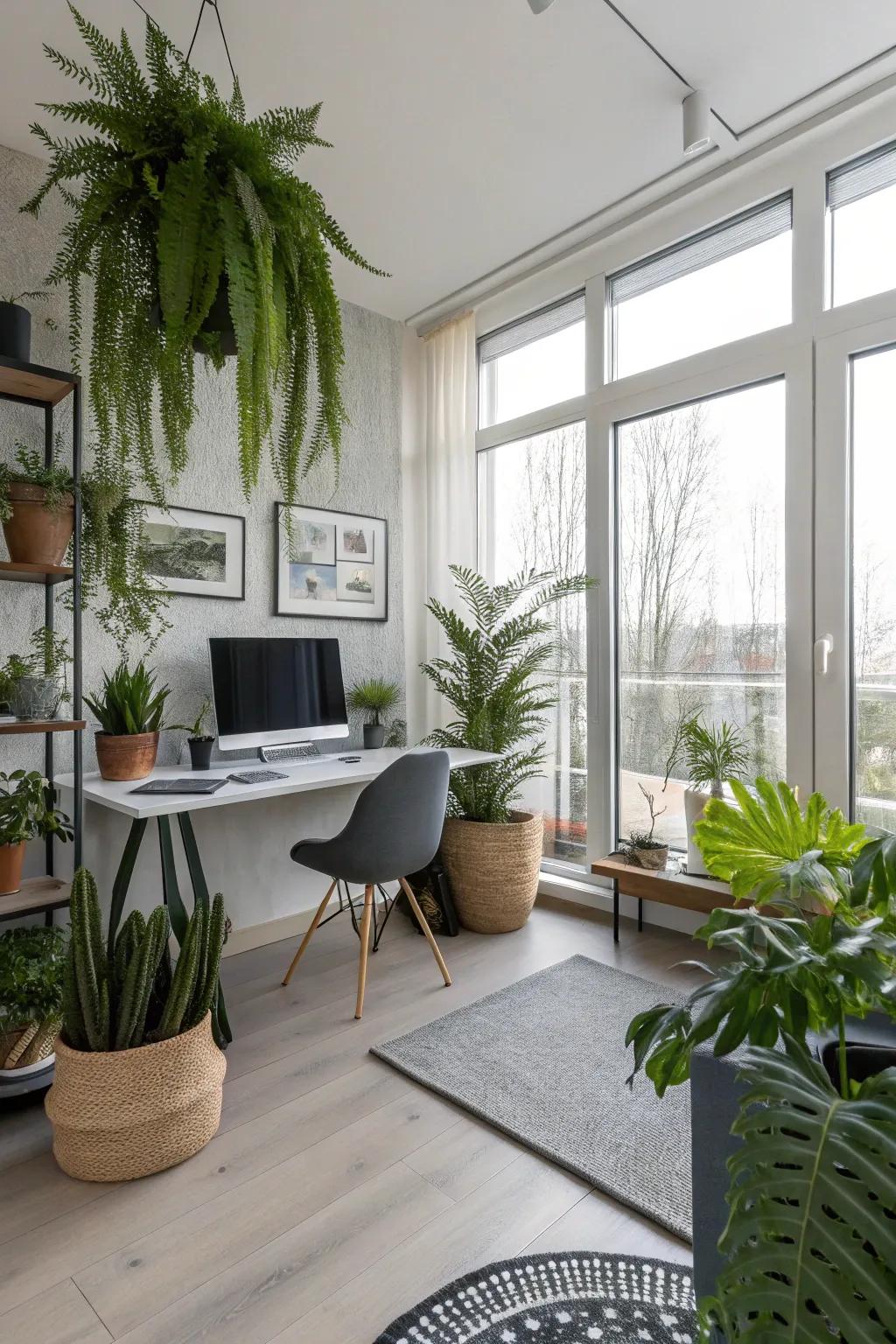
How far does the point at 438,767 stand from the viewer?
2.41 m

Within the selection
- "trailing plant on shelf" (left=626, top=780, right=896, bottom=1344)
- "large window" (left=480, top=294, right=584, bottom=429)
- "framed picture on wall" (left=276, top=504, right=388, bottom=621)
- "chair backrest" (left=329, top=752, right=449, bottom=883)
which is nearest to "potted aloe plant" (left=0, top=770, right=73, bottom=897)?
"chair backrest" (left=329, top=752, right=449, bottom=883)

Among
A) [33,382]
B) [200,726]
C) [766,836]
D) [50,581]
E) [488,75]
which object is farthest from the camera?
[200,726]

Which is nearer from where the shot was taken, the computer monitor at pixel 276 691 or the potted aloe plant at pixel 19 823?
the potted aloe plant at pixel 19 823

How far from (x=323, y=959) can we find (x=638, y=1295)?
1713mm

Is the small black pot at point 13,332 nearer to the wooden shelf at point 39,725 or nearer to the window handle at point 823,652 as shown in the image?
the wooden shelf at point 39,725

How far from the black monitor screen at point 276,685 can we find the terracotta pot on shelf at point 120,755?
1.11ft

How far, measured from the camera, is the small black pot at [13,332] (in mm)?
1995

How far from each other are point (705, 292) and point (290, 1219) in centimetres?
331

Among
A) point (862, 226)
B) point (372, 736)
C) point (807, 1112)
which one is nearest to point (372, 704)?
point (372, 736)

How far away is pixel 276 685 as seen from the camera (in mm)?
2912

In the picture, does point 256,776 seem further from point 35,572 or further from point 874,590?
point 874,590

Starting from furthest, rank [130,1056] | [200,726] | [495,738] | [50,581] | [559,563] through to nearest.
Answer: [559,563]
[495,738]
[200,726]
[50,581]
[130,1056]

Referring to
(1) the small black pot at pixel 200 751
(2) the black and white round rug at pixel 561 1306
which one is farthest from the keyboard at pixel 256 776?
(2) the black and white round rug at pixel 561 1306

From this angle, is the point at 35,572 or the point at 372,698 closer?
the point at 35,572
